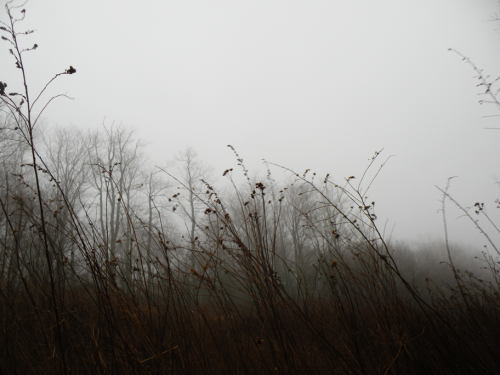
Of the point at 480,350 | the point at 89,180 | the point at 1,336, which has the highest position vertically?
the point at 89,180

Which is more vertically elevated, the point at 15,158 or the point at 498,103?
the point at 15,158

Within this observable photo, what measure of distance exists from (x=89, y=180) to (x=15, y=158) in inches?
115

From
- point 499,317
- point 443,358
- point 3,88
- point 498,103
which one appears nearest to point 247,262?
point 443,358

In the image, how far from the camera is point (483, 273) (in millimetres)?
25109

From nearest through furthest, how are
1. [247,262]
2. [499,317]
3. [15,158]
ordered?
[247,262]
[499,317]
[15,158]

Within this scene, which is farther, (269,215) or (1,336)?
(269,215)

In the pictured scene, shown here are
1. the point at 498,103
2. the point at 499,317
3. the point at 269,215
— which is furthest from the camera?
the point at 269,215

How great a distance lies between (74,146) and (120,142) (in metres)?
2.80

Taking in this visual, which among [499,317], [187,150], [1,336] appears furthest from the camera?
[187,150]

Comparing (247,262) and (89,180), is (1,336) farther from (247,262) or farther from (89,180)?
(89,180)

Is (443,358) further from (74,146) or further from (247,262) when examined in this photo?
(74,146)

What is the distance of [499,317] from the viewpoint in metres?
2.75

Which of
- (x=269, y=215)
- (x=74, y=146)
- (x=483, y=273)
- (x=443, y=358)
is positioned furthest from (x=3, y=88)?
(x=483, y=273)

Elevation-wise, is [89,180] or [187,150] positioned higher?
[187,150]
